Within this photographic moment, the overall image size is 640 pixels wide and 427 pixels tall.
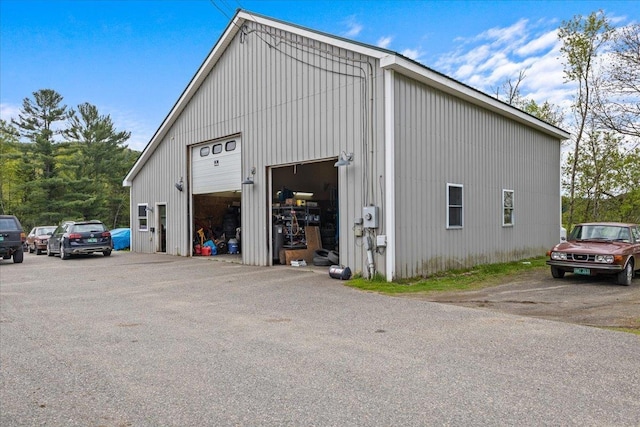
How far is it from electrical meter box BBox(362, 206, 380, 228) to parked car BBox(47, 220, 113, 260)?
44.0ft

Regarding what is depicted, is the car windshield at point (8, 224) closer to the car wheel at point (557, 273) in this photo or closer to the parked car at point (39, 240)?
the parked car at point (39, 240)

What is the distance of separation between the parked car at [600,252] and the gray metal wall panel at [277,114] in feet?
16.4

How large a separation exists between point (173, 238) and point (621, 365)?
56.3 feet

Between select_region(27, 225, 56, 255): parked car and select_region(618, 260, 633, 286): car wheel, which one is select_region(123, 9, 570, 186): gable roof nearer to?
select_region(618, 260, 633, 286): car wheel

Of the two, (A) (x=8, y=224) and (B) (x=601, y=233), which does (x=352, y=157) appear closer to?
(B) (x=601, y=233)

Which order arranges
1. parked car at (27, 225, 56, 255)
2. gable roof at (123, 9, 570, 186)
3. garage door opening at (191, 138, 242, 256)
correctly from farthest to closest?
parked car at (27, 225, 56, 255)
garage door opening at (191, 138, 242, 256)
gable roof at (123, 9, 570, 186)

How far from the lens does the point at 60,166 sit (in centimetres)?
4072

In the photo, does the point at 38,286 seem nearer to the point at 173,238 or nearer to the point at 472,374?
the point at 173,238

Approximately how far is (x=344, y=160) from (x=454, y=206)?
364 centimetres

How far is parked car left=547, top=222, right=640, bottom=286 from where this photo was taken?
10664 millimetres

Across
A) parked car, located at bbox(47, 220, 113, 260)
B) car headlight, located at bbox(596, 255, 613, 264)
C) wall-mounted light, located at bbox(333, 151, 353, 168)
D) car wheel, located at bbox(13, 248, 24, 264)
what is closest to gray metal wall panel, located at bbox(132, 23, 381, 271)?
wall-mounted light, located at bbox(333, 151, 353, 168)

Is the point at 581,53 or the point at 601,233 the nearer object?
the point at 601,233

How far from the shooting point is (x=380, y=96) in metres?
11.2

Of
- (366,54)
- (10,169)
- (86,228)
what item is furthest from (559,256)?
(10,169)
